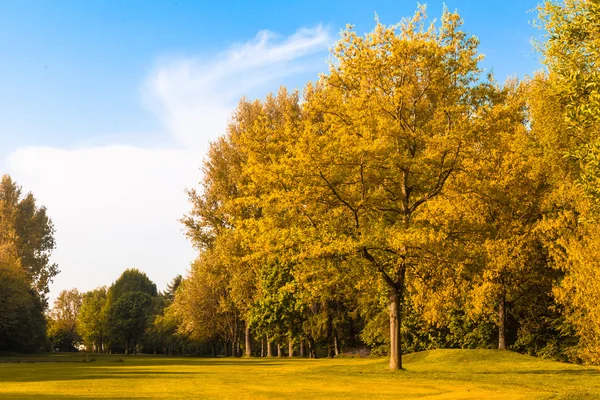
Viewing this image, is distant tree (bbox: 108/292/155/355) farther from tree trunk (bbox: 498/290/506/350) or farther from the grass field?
the grass field

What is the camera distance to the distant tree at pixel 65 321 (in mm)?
145375

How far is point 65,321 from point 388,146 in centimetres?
14315

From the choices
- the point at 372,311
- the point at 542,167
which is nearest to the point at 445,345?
the point at 372,311

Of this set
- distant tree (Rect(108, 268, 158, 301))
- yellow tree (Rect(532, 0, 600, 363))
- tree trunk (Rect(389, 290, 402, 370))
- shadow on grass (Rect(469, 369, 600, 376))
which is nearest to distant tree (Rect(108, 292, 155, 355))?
distant tree (Rect(108, 268, 158, 301))

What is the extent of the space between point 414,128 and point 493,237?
1254 cm

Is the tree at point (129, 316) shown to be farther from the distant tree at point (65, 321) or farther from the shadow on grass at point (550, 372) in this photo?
the shadow on grass at point (550, 372)

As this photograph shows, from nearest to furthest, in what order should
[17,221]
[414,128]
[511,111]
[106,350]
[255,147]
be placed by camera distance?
[511,111] → [414,128] → [255,147] → [17,221] → [106,350]

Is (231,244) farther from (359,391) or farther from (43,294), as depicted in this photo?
(43,294)

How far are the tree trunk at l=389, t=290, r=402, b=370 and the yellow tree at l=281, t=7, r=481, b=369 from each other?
0.06 meters

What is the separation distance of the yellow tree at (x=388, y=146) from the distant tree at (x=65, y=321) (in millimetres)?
126019

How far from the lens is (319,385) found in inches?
978

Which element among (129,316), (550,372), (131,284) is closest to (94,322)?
(131,284)

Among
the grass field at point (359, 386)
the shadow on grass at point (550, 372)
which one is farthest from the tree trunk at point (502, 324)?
the shadow on grass at point (550, 372)

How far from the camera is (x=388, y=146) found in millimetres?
31281
